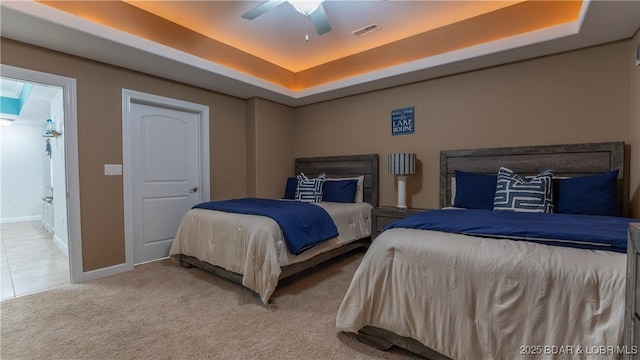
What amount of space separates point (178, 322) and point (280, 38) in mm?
3243

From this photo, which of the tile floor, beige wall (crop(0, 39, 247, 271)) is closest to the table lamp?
beige wall (crop(0, 39, 247, 271))

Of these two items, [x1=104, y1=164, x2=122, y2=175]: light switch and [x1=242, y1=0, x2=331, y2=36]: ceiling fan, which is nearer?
[x1=242, y1=0, x2=331, y2=36]: ceiling fan

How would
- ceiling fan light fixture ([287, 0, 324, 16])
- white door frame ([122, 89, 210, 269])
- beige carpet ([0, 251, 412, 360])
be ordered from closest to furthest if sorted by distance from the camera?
beige carpet ([0, 251, 412, 360])
ceiling fan light fixture ([287, 0, 324, 16])
white door frame ([122, 89, 210, 269])

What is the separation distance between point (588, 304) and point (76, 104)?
4.13 meters

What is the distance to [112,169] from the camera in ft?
9.90

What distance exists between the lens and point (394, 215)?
10.5ft

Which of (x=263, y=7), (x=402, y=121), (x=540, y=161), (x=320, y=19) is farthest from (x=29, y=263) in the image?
(x=540, y=161)

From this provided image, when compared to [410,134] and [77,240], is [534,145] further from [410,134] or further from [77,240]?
[77,240]

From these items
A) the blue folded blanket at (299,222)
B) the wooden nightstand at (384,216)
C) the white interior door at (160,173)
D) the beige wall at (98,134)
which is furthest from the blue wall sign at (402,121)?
the beige wall at (98,134)

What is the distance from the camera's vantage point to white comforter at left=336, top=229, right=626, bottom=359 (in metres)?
1.15

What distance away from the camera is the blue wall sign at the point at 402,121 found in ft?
11.9

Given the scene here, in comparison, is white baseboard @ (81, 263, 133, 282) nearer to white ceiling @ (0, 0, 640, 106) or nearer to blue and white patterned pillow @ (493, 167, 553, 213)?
white ceiling @ (0, 0, 640, 106)

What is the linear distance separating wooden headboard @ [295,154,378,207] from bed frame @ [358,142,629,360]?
0.92 meters

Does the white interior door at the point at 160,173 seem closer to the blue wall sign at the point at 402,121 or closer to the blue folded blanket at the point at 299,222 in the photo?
the blue folded blanket at the point at 299,222
